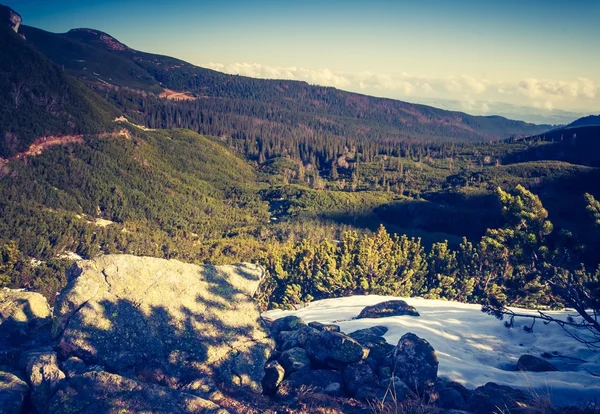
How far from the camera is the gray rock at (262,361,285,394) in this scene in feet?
40.2

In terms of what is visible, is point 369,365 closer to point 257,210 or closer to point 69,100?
point 257,210

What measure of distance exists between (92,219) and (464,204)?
3728 inches

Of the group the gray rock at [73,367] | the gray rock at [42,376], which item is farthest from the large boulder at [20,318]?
the gray rock at [73,367]

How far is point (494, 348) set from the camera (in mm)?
17281

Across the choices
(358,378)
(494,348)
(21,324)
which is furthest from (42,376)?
(494,348)

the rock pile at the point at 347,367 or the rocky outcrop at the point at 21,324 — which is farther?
the rocky outcrop at the point at 21,324

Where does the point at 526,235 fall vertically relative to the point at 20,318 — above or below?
above

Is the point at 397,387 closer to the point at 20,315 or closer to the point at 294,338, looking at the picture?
the point at 294,338

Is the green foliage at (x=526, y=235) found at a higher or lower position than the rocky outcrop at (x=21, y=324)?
higher

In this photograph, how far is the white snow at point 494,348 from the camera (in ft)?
40.1

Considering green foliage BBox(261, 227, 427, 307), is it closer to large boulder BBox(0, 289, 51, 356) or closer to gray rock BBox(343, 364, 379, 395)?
large boulder BBox(0, 289, 51, 356)

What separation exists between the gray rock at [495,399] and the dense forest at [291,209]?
361 centimetres

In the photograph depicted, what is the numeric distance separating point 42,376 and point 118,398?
286cm

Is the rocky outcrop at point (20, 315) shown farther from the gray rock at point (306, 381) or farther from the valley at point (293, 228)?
the gray rock at point (306, 381)
